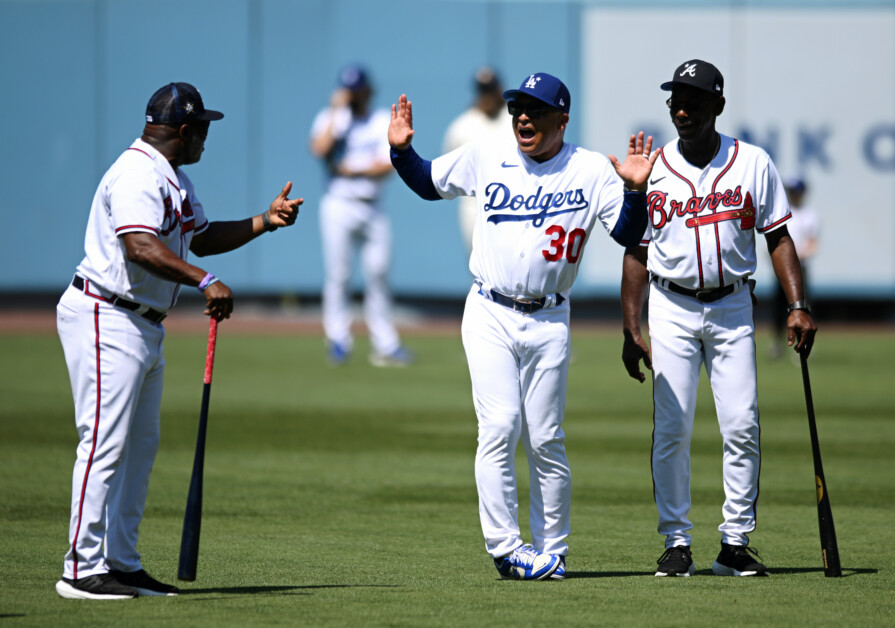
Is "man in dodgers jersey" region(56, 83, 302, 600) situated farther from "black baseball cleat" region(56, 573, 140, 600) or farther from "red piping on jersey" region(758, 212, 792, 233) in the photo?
"red piping on jersey" region(758, 212, 792, 233)

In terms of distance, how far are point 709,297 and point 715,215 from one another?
1.31ft

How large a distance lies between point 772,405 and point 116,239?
850 centimetres

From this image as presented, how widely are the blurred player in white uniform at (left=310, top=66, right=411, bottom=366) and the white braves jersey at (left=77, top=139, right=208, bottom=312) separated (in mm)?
9617

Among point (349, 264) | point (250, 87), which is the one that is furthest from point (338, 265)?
point (250, 87)

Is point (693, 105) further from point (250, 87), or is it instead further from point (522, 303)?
point (250, 87)

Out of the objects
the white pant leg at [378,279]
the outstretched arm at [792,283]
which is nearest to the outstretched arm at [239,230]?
the outstretched arm at [792,283]

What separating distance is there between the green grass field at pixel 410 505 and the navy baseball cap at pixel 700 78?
2.35 meters

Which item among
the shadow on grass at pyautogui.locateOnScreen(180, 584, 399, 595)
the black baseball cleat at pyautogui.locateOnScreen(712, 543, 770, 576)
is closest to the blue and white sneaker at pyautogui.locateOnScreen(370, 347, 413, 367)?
the black baseball cleat at pyautogui.locateOnScreen(712, 543, 770, 576)

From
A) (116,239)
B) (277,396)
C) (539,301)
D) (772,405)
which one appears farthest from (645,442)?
(116,239)

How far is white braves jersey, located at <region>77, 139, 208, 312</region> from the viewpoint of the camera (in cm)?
570

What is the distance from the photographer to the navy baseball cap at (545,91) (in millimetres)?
6340

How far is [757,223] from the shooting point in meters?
6.59

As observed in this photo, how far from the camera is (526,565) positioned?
6.33 m

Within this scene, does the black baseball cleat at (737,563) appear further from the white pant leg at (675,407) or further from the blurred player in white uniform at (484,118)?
the blurred player in white uniform at (484,118)
